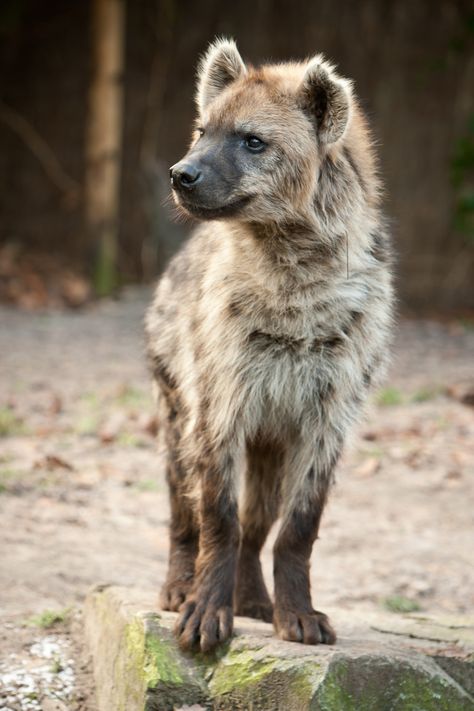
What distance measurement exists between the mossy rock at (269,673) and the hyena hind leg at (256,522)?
0.28m

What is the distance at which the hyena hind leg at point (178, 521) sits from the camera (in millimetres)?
3510

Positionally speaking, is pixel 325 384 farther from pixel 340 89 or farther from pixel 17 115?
pixel 17 115

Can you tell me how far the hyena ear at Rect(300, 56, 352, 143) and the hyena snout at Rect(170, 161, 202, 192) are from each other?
0.41m

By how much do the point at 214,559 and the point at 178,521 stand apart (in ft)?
1.59

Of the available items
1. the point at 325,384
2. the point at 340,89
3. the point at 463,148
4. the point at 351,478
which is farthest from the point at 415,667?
the point at 463,148

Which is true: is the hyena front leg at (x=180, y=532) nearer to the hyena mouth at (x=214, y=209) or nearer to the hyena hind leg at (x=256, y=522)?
the hyena hind leg at (x=256, y=522)

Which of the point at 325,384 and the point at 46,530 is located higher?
the point at 325,384

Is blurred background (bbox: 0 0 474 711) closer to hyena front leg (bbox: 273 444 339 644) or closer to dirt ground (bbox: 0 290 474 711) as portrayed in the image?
dirt ground (bbox: 0 290 474 711)

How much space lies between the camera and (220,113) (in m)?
3.22

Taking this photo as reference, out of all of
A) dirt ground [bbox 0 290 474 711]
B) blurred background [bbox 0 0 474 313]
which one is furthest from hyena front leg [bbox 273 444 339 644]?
blurred background [bbox 0 0 474 313]

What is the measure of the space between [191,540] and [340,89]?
1.51 m

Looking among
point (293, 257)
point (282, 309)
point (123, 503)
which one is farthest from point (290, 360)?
point (123, 503)

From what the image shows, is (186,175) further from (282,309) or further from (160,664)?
(160,664)

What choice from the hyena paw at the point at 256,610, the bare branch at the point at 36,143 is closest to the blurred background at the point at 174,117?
the bare branch at the point at 36,143
